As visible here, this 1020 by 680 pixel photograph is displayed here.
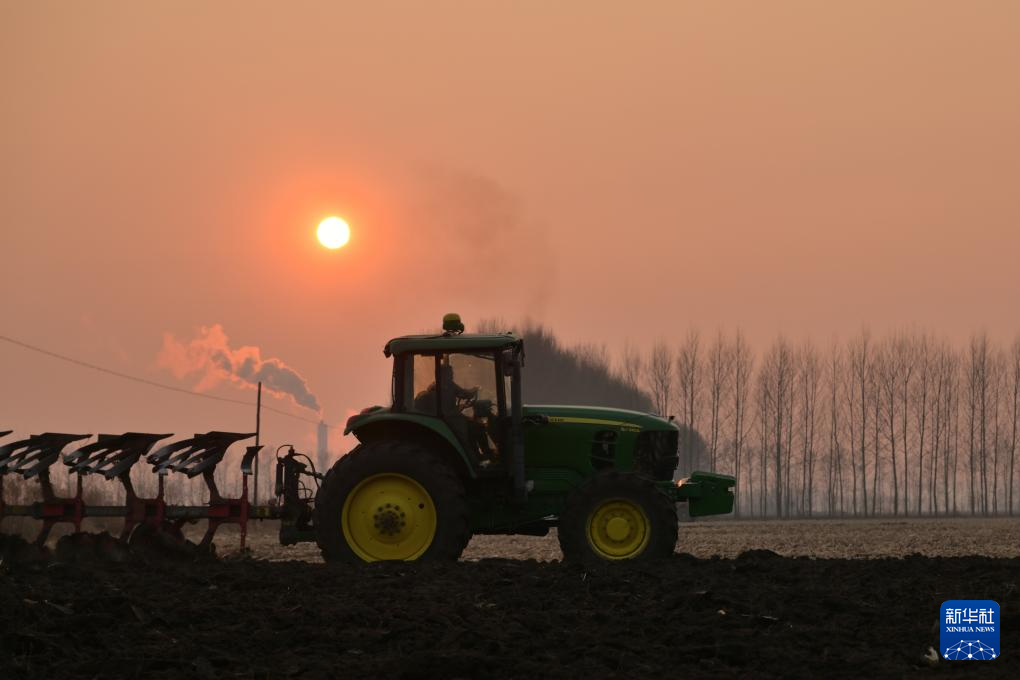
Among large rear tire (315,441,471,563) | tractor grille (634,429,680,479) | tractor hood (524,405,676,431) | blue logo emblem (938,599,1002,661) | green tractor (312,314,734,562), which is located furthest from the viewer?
tractor grille (634,429,680,479)

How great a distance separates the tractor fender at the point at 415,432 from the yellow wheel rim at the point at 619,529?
4.77 feet

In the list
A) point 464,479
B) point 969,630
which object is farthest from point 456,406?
point 969,630

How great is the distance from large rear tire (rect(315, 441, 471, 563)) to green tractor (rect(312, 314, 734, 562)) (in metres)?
0.01

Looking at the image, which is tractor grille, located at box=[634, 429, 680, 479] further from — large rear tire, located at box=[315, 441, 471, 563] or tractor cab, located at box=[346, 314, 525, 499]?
large rear tire, located at box=[315, 441, 471, 563]

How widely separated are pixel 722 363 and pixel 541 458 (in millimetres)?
69817

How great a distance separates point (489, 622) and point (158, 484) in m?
7.50

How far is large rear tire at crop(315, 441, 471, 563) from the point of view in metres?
13.5

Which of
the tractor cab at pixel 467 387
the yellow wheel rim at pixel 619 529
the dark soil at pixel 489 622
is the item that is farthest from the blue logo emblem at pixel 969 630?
the tractor cab at pixel 467 387

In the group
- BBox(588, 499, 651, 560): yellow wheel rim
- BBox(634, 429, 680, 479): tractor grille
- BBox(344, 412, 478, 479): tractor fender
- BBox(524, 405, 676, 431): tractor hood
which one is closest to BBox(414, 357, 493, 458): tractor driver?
BBox(344, 412, 478, 479): tractor fender

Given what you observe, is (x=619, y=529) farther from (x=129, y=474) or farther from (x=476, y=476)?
(x=129, y=474)

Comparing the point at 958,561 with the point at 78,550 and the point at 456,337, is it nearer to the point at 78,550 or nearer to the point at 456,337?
the point at 456,337

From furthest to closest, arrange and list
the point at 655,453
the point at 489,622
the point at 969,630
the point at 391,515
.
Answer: the point at 655,453 < the point at 391,515 < the point at 489,622 < the point at 969,630

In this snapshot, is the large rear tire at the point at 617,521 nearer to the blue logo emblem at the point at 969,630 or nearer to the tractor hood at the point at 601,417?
the tractor hood at the point at 601,417

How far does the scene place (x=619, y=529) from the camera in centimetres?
1380
